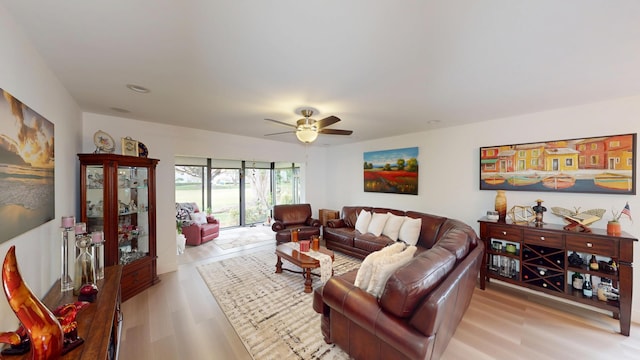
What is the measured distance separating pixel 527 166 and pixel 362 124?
8.07ft

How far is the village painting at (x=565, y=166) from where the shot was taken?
2629 mm

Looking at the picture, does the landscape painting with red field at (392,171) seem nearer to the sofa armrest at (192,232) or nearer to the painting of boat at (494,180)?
the painting of boat at (494,180)

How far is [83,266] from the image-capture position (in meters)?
1.80

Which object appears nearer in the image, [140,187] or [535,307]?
[535,307]

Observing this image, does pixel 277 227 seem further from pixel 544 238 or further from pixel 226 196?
pixel 544 238

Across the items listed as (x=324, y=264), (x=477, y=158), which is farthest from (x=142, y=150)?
(x=477, y=158)

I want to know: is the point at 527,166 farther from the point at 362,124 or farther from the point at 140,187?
the point at 140,187

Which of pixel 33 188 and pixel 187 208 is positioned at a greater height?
pixel 33 188

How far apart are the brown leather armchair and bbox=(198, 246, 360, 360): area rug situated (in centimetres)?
75

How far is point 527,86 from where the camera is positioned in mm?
2266

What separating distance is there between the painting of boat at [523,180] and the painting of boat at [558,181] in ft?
0.29

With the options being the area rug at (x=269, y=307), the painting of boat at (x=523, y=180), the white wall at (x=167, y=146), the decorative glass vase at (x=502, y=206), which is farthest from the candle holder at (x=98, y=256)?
the painting of boat at (x=523, y=180)

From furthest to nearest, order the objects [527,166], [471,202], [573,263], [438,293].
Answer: [471,202]
[527,166]
[573,263]
[438,293]

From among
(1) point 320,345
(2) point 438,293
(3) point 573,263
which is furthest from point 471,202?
(1) point 320,345
